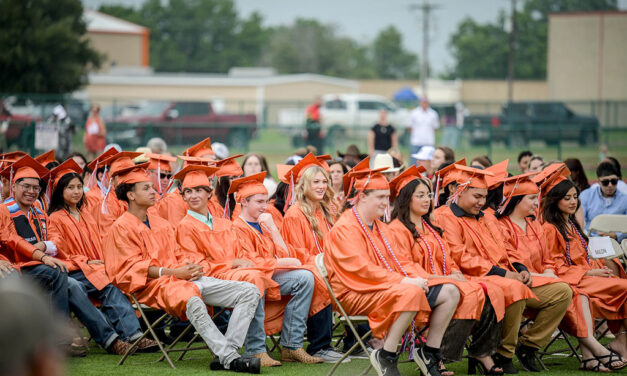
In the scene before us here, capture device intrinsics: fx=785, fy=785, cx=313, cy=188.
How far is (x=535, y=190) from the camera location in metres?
7.23

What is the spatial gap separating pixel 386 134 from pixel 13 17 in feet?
69.4

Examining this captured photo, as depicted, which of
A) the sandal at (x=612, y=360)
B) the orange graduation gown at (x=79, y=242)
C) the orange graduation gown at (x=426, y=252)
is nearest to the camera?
the orange graduation gown at (x=426, y=252)

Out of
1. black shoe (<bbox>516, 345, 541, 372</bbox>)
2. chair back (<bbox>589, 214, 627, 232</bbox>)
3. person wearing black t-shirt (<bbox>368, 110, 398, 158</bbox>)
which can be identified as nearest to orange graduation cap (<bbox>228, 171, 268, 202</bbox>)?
black shoe (<bbox>516, 345, 541, 372</bbox>)

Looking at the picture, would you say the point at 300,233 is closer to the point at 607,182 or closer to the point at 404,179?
the point at 404,179

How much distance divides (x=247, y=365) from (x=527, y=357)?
2389 mm

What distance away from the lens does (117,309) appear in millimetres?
6891

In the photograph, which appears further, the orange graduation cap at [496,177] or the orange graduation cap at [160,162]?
the orange graduation cap at [160,162]

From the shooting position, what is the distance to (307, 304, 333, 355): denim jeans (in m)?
6.96

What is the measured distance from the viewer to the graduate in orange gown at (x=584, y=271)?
21.9 feet

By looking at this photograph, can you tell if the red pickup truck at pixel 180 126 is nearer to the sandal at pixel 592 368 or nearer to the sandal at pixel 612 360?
the sandal at pixel 592 368

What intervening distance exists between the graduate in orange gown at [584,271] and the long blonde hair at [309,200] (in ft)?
6.78

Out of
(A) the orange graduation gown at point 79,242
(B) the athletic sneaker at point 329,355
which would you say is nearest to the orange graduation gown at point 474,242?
(B) the athletic sneaker at point 329,355

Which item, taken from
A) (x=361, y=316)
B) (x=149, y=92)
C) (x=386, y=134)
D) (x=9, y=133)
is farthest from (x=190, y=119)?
(x=361, y=316)

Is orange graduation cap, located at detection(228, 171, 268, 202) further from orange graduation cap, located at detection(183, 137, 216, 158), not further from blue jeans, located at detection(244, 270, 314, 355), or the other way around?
orange graduation cap, located at detection(183, 137, 216, 158)
